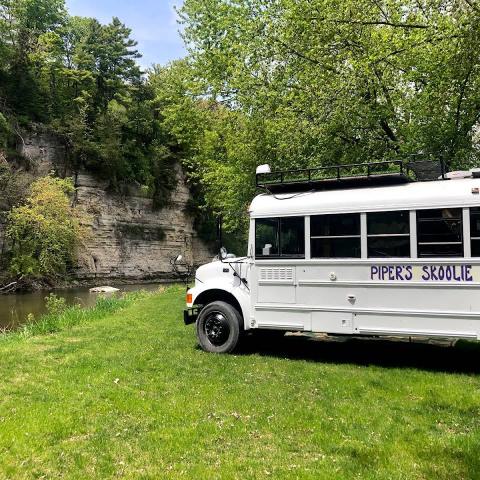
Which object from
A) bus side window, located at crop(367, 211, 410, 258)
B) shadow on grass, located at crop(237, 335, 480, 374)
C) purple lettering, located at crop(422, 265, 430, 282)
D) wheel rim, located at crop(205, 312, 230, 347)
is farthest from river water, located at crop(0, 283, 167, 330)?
purple lettering, located at crop(422, 265, 430, 282)

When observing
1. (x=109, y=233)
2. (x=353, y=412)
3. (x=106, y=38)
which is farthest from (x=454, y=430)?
(x=106, y=38)

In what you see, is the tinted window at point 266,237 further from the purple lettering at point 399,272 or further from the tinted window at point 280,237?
the purple lettering at point 399,272

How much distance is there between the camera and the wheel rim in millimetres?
9836

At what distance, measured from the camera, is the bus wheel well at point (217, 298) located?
32.9 ft

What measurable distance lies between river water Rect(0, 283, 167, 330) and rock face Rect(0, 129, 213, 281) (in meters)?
5.96

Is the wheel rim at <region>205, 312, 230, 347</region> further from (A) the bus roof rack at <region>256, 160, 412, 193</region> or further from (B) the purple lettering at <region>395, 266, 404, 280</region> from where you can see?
(B) the purple lettering at <region>395, 266, 404, 280</region>

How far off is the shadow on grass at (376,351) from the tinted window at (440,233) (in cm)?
212

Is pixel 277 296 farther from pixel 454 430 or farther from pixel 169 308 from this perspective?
pixel 169 308

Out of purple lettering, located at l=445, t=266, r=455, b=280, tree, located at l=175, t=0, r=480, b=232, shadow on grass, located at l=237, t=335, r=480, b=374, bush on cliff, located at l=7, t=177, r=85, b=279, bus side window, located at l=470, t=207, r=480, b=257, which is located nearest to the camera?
bus side window, located at l=470, t=207, r=480, b=257

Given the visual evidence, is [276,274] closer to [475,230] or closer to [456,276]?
[456,276]

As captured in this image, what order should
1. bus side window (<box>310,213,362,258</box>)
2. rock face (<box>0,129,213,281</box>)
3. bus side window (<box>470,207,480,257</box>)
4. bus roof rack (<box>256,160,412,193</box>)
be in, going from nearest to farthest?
1. bus side window (<box>470,207,480,257</box>)
2. bus side window (<box>310,213,362,258</box>)
3. bus roof rack (<box>256,160,412,193</box>)
4. rock face (<box>0,129,213,281</box>)

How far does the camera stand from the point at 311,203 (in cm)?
922

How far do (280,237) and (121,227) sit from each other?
37.6 metres

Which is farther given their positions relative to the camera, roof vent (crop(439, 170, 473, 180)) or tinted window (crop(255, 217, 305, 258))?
tinted window (crop(255, 217, 305, 258))
